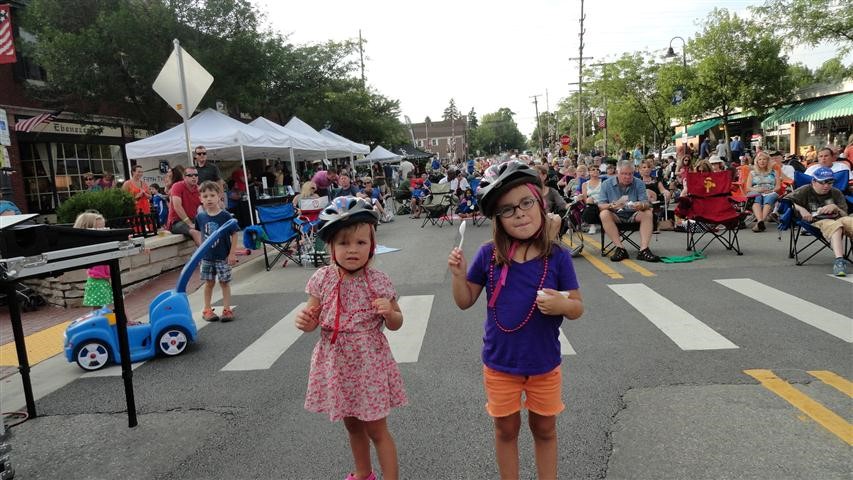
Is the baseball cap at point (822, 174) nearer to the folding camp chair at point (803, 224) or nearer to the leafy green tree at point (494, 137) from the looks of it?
the folding camp chair at point (803, 224)

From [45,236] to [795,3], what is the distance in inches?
1058

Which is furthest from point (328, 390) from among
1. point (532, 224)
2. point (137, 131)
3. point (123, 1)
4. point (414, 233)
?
point (137, 131)

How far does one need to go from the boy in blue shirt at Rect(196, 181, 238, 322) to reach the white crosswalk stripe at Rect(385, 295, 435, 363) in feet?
6.93

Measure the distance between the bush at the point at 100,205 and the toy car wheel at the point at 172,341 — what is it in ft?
14.8

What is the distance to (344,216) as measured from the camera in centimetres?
273

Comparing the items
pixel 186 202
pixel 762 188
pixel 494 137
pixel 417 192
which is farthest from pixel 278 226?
pixel 494 137

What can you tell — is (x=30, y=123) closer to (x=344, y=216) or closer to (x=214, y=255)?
(x=214, y=255)

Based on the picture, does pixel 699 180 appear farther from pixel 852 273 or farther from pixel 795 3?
pixel 795 3

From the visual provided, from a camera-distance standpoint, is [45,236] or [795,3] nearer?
[45,236]

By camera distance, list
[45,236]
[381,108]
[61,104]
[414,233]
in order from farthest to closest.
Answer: [381,108] → [61,104] → [414,233] → [45,236]

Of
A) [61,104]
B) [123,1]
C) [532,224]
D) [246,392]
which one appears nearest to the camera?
[532,224]

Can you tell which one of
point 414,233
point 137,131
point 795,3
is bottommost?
point 414,233

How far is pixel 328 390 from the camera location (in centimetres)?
280

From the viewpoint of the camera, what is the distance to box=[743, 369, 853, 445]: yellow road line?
3332 millimetres
